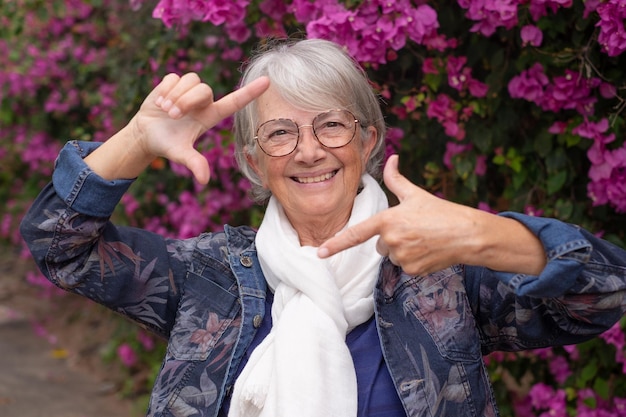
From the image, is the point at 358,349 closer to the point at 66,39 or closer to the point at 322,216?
the point at 322,216

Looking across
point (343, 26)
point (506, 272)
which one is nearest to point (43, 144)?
point (343, 26)

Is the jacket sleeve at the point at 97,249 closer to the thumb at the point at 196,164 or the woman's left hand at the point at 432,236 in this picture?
the thumb at the point at 196,164

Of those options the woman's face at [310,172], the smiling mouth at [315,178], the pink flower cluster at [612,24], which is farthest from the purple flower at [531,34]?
the smiling mouth at [315,178]

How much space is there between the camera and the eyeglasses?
219cm

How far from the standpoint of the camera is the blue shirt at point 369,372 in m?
2.04

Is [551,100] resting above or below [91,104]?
above

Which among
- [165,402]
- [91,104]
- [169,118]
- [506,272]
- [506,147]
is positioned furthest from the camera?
[91,104]

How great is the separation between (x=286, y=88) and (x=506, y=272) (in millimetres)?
751

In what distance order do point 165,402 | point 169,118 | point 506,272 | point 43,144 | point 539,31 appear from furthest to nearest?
point 43,144, point 539,31, point 165,402, point 169,118, point 506,272

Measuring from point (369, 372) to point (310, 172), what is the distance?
50cm

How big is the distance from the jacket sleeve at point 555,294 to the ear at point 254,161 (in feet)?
2.00

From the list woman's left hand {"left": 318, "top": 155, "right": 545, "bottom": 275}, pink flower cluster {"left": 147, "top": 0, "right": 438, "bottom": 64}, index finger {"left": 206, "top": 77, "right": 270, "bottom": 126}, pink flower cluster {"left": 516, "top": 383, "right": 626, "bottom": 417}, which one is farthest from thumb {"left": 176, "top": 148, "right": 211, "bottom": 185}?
pink flower cluster {"left": 516, "top": 383, "right": 626, "bottom": 417}

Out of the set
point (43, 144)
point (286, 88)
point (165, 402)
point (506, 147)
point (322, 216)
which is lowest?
point (43, 144)

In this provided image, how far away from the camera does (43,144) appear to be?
6004 mm
